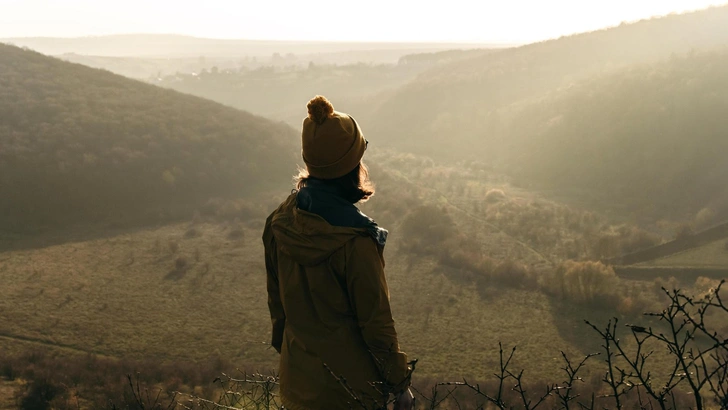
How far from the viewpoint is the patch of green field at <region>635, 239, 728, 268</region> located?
900 inches

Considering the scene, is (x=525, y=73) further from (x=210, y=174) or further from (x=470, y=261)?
(x=470, y=261)

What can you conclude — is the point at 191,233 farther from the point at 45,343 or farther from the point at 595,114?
the point at 595,114

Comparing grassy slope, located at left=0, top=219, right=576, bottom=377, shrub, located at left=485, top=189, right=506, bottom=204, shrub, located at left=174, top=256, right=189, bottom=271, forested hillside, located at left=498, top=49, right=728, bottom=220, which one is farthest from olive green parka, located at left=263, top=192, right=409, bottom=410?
forested hillside, located at left=498, top=49, right=728, bottom=220

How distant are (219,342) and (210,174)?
1830 cm

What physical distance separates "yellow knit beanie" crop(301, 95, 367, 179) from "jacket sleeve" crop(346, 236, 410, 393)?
0.40 metres

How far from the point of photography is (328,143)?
264cm

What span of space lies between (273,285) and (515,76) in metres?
67.0

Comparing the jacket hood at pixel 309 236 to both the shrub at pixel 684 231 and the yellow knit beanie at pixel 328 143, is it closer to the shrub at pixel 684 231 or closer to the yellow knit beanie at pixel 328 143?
the yellow knit beanie at pixel 328 143

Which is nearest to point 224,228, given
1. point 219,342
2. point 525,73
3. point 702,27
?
point 219,342

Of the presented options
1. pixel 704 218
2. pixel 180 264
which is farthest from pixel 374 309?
pixel 704 218

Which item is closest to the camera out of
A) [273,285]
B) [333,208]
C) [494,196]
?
[333,208]

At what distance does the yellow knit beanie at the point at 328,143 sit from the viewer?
2643 millimetres

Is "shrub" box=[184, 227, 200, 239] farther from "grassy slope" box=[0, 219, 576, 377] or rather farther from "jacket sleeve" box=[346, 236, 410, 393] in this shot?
"jacket sleeve" box=[346, 236, 410, 393]

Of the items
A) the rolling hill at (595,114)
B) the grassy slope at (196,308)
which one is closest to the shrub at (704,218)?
the rolling hill at (595,114)
